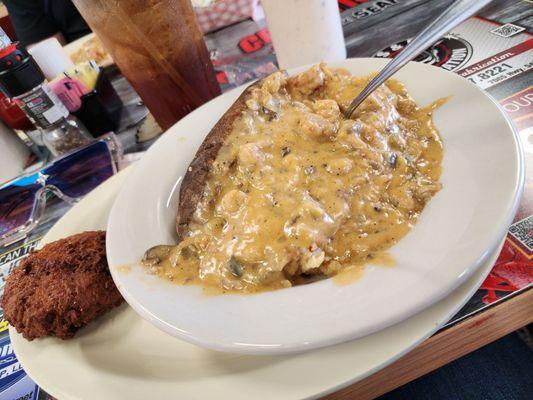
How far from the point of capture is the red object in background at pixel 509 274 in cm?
101


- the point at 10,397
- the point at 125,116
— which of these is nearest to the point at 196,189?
the point at 10,397

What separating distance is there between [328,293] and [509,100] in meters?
1.18

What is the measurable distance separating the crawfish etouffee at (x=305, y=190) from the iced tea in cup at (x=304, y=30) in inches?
25.7

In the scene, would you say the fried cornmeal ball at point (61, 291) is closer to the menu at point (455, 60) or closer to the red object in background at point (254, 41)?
the menu at point (455, 60)

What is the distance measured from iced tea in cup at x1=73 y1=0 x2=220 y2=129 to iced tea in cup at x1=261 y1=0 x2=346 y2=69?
0.37 m

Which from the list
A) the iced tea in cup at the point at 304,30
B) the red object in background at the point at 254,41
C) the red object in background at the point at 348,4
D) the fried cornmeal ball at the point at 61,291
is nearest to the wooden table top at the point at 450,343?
the fried cornmeal ball at the point at 61,291

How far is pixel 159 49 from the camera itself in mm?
1809

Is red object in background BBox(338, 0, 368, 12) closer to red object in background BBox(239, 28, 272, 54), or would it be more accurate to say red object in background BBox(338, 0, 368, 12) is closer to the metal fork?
red object in background BBox(239, 28, 272, 54)

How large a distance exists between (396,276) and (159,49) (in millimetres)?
1473

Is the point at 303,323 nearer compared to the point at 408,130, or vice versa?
the point at 303,323

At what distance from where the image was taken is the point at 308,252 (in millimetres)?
958

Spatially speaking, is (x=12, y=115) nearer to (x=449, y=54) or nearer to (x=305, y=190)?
(x=305, y=190)

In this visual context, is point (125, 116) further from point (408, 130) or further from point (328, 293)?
point (328, 293)

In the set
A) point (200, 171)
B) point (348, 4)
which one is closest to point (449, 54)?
point (348, 4)
